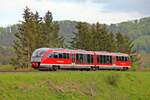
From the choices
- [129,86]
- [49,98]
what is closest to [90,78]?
[129,86]

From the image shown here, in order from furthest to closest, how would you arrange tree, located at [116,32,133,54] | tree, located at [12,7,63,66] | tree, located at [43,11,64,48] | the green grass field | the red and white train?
tree, located at [116,32,133,54] → tree, located at [43,11,64,48] → tree, located at [12,7,63,66] → the red and white train → the green grass field

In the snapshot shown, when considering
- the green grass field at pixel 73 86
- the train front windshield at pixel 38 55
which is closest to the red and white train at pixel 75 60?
the train front windshield at pixel 38 55

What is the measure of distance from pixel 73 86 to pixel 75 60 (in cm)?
1717

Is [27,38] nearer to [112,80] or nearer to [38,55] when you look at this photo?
[38,55]

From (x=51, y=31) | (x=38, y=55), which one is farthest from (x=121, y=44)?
(x=38, y=55)

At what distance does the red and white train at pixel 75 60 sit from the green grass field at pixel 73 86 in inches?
355

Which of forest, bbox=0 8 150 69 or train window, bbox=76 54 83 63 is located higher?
forest, bbox=0 8 150 69

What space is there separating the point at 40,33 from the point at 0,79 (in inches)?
1808

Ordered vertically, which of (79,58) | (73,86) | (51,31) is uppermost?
(51,31)

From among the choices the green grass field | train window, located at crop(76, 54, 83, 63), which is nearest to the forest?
train window, located at crop(76, 54, 83, 63)

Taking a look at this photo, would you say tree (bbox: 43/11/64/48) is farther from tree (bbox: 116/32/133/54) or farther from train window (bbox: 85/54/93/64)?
train window (bbox: 85/54/93/64)

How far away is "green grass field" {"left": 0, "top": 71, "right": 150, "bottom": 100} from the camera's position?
24.2m

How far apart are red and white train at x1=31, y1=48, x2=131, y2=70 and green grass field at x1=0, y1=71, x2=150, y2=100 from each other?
29.6 feet

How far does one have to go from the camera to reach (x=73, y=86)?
1101 inches
